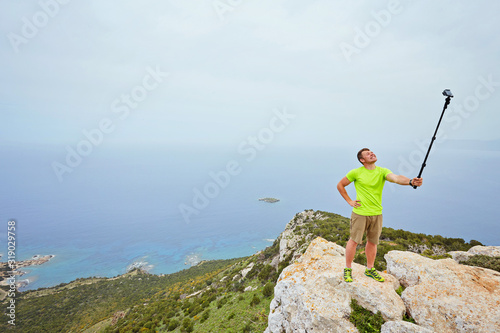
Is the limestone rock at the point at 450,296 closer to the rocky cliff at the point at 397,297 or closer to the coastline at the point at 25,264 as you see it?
the rocky cliff at the point at 397,297

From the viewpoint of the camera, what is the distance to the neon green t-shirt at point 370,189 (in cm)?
545

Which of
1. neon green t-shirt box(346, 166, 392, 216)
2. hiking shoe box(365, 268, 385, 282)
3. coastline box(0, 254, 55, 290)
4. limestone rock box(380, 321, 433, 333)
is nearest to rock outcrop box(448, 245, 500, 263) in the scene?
hiking shoe box(365, 268, 385, 282)

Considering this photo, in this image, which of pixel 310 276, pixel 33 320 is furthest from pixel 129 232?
pixel 310 276

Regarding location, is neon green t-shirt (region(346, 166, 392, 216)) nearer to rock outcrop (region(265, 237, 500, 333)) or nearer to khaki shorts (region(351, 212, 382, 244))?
khaki shorts (region(351, 212, 382, 244))

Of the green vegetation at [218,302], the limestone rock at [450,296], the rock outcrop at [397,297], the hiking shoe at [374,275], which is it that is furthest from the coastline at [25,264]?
the limestone rock at [450,296]

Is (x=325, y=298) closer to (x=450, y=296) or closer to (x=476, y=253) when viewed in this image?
(x=450, y=296)

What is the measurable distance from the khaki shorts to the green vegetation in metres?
1.92

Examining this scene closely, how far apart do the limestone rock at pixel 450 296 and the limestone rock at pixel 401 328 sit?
2.12 ft

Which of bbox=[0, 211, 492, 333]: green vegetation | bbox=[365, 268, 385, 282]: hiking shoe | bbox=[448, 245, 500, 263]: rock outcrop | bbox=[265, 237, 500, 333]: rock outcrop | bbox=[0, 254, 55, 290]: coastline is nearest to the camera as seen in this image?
bbox=[265, 237, 500, 333]: rock outcrop

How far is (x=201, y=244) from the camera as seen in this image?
140 m

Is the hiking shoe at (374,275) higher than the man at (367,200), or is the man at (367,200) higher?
the man at (367,200)

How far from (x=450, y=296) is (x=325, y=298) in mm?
3203

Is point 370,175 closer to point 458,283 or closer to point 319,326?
point 458,283

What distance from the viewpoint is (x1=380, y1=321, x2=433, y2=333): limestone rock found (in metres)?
4.43
